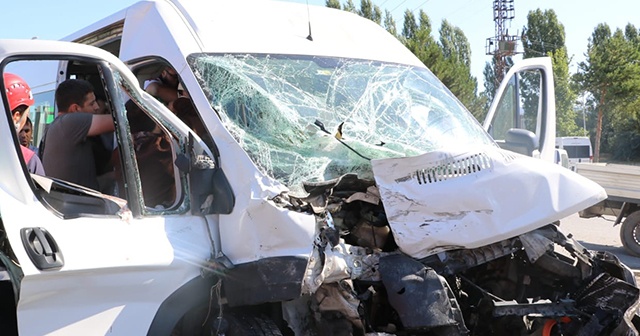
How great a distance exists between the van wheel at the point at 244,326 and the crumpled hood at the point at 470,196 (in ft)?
2.51

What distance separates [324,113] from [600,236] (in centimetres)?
1007

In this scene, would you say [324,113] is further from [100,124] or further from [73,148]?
[73,148]

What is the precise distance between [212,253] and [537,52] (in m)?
44.7

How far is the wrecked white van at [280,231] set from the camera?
9.81ft

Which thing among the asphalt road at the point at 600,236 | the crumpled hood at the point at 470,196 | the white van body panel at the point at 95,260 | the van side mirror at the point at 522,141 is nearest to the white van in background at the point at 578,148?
the asphalt road at the point at 600,236

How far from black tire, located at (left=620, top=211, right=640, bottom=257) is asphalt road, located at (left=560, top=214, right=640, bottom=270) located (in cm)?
14

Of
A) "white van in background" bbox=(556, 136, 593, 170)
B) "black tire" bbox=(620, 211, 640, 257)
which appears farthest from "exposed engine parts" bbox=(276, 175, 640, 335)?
"white van in background" bbox=(556, 136, 593, 170)

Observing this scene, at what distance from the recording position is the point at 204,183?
339cm

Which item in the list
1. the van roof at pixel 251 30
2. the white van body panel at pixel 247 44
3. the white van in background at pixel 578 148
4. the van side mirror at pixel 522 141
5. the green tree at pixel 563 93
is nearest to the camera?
the white van body panel at pixel 247 44

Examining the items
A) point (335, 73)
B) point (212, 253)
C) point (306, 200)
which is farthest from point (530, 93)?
point (212, 253)

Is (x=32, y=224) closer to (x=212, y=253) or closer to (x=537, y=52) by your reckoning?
(x=212, y=253)

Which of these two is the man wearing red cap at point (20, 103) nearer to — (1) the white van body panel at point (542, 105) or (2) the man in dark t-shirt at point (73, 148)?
(2) the man in dark t-shirt at point (73, 148)

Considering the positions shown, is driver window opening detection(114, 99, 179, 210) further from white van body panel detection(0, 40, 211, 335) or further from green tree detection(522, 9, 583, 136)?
green tree detection(522, 9, 583, 136)

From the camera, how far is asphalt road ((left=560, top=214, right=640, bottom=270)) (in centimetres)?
1050
